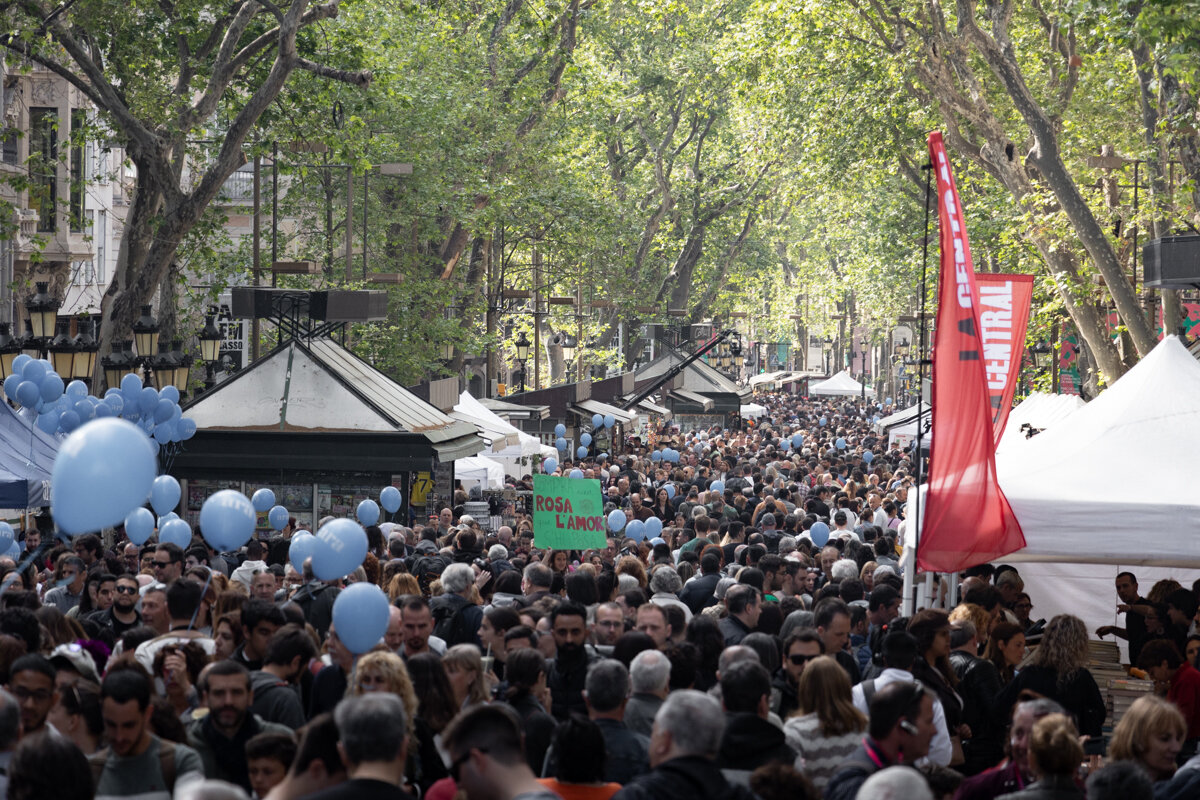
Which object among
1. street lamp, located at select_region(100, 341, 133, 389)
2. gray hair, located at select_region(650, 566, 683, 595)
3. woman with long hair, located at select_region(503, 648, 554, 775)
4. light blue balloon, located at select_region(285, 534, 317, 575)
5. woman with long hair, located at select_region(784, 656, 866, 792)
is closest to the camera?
woman with long hair, located at select_region(784, 656, 866, 792)

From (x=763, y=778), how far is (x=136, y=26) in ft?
53.7

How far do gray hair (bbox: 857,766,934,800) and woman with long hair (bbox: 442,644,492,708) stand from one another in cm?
252

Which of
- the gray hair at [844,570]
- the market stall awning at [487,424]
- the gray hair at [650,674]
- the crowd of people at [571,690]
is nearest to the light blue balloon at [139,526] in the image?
the crowd of people at [571,690]

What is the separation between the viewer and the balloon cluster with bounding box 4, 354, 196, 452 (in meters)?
12.3

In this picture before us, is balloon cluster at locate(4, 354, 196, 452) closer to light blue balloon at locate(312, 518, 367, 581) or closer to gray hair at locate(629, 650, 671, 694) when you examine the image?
light blue balloon at locate(312, 518, 367, 581)

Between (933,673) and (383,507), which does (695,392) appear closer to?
(383,507)

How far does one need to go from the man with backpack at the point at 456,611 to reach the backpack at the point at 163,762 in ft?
11.1

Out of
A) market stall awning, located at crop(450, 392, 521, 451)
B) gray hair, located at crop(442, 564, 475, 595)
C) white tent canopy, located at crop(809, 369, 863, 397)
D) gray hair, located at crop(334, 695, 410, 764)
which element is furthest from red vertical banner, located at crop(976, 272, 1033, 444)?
white tent canopy, located at crop(809, 369, 863, 397)

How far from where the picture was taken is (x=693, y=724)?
15.4ft

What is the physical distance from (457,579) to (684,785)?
455 cm

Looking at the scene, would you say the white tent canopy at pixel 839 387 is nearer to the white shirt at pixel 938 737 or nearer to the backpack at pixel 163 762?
the white shirt at pixel 938 737

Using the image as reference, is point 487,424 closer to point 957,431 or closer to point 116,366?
point 116,366

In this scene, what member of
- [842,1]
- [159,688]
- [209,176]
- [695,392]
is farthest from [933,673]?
[695,392]

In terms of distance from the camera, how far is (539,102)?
105ft
